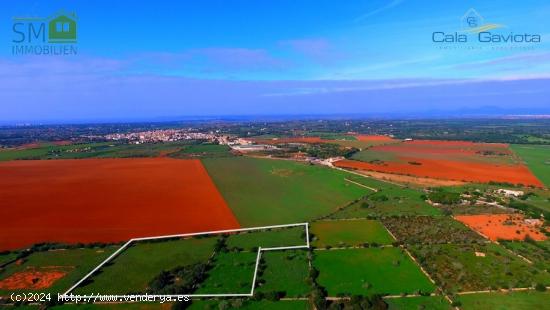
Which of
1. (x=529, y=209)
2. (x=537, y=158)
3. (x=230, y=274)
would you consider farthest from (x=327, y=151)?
(x=230, y=274)

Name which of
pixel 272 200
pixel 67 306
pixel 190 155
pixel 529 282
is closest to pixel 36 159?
pixel 190 155

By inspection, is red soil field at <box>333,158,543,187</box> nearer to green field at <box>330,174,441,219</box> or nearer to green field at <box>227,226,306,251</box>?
green field at <box>330,174,441,219</box>

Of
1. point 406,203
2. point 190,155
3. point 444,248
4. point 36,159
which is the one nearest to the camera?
point 444,248

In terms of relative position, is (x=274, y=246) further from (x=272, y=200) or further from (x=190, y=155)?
(x=190, y=155)

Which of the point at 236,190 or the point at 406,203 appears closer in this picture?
the point at 406,203

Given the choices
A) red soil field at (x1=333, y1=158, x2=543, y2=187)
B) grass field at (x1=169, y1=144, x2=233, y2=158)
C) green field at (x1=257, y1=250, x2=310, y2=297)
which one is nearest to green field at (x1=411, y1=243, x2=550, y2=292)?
green field at (x1=257, y1=250, x2=310, y2=297)

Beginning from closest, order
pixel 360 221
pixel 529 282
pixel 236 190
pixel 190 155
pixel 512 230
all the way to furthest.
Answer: pixel 529 282 → pixel 512 230 → pixel 360 221 → pixel 236 190 → pixel 190 155

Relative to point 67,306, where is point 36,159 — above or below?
above

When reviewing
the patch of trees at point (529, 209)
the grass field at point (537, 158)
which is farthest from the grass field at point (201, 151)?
the grass field at point (537, 158)
